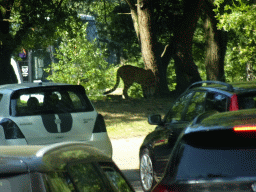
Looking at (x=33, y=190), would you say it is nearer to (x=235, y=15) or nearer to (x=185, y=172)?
(x=185, y=172)

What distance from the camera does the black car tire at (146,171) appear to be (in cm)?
716

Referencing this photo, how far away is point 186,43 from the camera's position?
23.0 meters

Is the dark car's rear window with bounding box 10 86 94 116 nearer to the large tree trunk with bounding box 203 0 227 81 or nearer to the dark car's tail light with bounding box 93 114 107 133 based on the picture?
the dark car's tail light with bounding box 93 114 107 133

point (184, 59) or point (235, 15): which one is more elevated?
point (235, 15)

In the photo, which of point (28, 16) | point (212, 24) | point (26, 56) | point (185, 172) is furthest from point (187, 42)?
A: point (26, 56)

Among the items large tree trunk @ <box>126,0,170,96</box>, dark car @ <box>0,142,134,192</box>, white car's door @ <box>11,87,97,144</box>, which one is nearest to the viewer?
dark car @ <box>0,142,134,192</box>

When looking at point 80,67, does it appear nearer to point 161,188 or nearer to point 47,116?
point 47,116

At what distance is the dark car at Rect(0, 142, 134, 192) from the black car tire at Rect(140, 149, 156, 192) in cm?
369

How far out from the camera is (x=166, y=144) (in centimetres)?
664

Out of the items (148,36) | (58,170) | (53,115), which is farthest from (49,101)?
(148,36)

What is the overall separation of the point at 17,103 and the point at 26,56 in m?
38.0

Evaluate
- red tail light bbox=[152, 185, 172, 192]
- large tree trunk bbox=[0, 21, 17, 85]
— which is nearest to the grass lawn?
large tree trunk bbox=[0, 21, 17, 85]

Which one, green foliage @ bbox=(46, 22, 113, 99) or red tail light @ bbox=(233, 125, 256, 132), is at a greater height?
red tail light @ bbox=(233, 125, 256, 132)

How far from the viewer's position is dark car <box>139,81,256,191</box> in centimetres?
560
